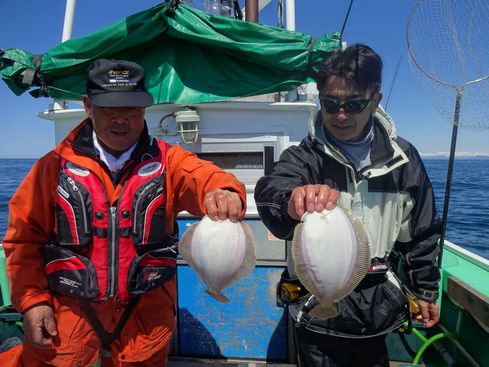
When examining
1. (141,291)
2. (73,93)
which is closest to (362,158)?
(141,291)

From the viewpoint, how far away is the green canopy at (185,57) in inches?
127

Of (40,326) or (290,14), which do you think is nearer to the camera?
(40,326)

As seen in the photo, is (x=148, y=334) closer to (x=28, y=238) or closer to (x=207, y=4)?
(x=28, y=238)

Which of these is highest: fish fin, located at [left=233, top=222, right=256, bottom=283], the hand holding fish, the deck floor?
the hand holding fish

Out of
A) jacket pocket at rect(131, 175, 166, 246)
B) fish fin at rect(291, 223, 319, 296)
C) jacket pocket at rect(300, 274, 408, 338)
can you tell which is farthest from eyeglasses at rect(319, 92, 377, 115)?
jacket pocket at rect(131, 175, 166, 246)

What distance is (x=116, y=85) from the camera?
2.10 metres

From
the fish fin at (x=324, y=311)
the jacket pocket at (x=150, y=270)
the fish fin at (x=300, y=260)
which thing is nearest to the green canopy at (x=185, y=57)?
the jacket pocket at (x=150, y=270)

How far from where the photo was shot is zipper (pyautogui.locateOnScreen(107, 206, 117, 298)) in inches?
82.9

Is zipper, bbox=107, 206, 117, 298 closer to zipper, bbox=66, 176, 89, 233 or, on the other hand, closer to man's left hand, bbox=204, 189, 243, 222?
zipper, bbox=66, 176, 89, 233

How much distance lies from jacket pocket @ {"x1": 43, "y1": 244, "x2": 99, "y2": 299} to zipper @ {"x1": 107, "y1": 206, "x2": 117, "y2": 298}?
8cm

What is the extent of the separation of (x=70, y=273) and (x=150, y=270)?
1.45 ft

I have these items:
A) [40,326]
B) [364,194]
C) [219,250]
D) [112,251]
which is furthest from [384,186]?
[40,326]

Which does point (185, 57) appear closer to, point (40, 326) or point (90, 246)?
point (90, 246)

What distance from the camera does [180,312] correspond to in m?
3.50
